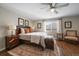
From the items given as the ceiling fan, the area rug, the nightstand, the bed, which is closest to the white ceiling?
the ceiling fan

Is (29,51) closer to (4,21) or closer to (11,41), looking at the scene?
(11,41)

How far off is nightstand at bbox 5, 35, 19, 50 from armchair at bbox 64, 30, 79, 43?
3.16 ft

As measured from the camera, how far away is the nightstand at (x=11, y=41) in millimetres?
1579

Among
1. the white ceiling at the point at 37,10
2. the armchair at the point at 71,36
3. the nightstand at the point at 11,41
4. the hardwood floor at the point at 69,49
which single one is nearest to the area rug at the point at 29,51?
the nightstand at the point at 11,41

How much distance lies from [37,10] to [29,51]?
81cm

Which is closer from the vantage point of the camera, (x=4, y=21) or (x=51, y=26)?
(x=4, y=21)

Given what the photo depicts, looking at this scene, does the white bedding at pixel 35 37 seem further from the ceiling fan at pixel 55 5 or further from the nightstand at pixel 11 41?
the ceiling fan at pixel 55 5

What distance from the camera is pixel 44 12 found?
1.62 metres

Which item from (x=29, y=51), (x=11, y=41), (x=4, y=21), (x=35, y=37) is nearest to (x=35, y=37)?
(x=35, y=37)

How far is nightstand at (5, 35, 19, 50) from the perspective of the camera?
158cm

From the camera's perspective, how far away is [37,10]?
5.30ft

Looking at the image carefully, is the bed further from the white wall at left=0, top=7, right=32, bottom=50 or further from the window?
the white wall at left=0, top=7, right=32, bottom=50

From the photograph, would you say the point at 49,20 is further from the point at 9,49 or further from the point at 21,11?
the point at 9,49

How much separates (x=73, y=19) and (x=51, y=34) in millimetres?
505
